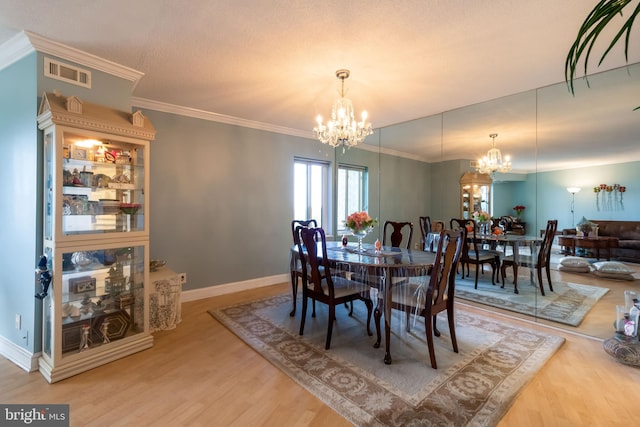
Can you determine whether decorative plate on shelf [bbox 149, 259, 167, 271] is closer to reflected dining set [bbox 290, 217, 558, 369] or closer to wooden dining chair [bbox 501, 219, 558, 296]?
reflected dining set [bbox 290, 217, 558, 369]

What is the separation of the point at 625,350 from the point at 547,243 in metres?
1.18

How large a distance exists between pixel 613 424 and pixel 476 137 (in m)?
3.05

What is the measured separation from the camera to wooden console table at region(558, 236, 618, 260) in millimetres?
2984

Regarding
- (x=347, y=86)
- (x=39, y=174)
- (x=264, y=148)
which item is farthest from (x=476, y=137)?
(x=39, y=174)

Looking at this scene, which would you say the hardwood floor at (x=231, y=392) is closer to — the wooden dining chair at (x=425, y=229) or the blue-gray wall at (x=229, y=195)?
the blue-gray wall at (x=229, y=195)

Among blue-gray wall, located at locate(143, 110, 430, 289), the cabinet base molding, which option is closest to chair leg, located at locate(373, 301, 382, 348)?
the cabinet base molding

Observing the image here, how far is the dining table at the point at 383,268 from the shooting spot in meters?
2.47

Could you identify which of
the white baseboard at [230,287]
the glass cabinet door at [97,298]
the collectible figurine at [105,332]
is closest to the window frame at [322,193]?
the white baseboard at [230,287]

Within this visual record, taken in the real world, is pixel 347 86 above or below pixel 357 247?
above

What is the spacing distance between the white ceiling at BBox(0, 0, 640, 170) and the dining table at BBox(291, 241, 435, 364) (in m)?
1.76

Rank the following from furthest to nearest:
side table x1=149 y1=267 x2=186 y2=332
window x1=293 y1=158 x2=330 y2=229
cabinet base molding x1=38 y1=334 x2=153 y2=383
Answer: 1. window x1=293 y1=158 x2=330 y2=229
2. side table x1=149 y1=267 x2=186 y2=332
3. cabinet base molding x1=38 y1=334 x2=153 y2=383

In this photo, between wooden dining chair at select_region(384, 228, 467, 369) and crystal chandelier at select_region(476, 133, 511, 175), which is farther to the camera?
crystal chandelier at select_region(476, 133, 511, 175)

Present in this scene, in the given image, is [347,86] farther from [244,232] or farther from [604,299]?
[604,299]

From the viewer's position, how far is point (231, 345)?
107 inches
